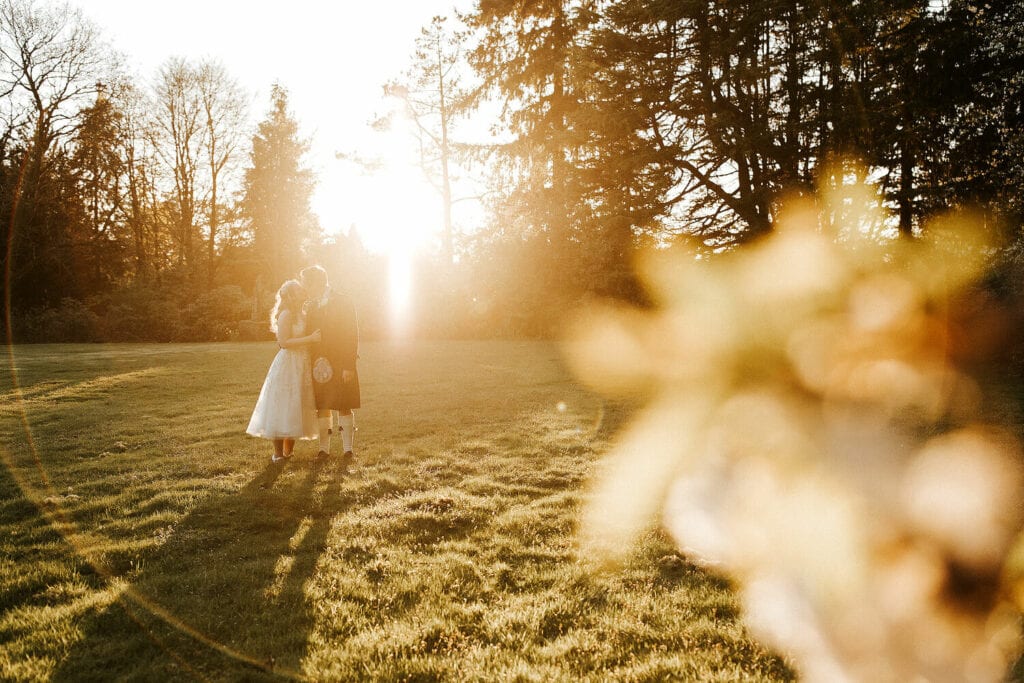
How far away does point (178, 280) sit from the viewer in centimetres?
3206

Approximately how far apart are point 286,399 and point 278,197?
34.6 m

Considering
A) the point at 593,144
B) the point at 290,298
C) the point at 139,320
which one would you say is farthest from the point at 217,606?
the point at 139,320

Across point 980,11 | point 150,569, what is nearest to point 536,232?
point 980,11

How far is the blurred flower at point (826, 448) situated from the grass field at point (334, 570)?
505mm

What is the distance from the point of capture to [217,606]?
3.73 m

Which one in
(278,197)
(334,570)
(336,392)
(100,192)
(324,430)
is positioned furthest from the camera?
(278,197)

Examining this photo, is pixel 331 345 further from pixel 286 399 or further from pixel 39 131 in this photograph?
pixel 39 131

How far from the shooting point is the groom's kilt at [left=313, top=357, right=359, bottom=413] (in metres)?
7.15

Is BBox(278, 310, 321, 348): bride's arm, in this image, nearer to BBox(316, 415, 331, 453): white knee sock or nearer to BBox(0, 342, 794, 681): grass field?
BBox(316, 415, 331, 453): white knee sock

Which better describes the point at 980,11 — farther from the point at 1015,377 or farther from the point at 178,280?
the point at 178,280

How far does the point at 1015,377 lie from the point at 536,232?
1209cm

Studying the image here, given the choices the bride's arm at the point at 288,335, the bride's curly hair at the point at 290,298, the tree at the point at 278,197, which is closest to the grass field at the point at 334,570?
the bride's arm at the point at 288,335

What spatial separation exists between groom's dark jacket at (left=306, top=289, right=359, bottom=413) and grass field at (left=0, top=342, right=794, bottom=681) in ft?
2.81

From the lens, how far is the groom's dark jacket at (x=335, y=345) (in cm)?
710
